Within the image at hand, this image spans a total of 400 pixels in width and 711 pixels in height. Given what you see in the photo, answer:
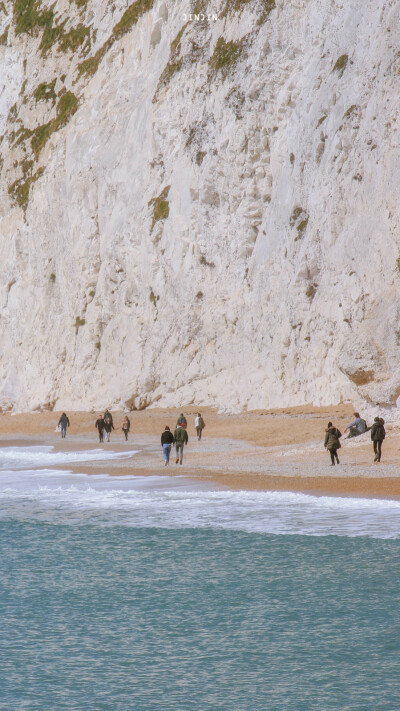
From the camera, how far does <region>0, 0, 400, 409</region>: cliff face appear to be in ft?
117

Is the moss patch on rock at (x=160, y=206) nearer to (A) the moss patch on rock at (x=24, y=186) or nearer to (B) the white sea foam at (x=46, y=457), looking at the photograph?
(A) the moss patch on rock at (x=24, y=186)

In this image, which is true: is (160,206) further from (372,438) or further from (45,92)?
(372,438)

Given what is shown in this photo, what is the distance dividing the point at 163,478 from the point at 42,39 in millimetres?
55372

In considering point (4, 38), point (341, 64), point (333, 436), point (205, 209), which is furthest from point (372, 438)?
point (4, 38)

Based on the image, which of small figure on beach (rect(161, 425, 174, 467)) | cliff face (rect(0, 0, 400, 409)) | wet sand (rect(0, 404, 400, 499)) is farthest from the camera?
cliff face (rect(0, 0, 400, 409))

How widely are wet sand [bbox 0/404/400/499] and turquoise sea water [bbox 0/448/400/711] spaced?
2.38 m

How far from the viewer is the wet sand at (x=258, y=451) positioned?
20.4 m

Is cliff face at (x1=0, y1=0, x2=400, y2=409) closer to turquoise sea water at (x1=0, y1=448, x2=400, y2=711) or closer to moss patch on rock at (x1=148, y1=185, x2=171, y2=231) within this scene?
moss patch on rock at (x1=148, y1=185, x2=171, y2=231)

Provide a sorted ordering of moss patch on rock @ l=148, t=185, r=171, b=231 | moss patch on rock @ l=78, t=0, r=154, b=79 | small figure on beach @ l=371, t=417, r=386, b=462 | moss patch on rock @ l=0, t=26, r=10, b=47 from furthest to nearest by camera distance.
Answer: moss patch on rock @ l=0, t=26, r=10, b=47
moss patch on rock @ l=78, t=0, r=154, b=79
moss patch on rock @ l=148, t=185, r=171, b=231
small figure on beach @ l=371, t=417, r=386, b=462

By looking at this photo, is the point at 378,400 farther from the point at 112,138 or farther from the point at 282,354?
the point at 112,138

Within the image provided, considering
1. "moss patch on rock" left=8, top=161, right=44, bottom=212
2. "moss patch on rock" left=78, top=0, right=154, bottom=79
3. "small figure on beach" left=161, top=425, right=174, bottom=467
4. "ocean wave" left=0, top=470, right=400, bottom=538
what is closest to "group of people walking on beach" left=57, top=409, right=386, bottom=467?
"small figure on beach" left=161, top=425, right=174, bottom=467

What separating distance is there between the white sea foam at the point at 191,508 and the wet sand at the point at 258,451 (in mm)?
1047

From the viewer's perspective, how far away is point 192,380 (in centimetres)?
4509

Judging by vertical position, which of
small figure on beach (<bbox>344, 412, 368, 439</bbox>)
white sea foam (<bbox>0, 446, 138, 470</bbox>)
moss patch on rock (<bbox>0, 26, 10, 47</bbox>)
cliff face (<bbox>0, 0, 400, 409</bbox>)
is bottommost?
white sea foam (<bbox>0, 446, 138, 470</bbox>)
